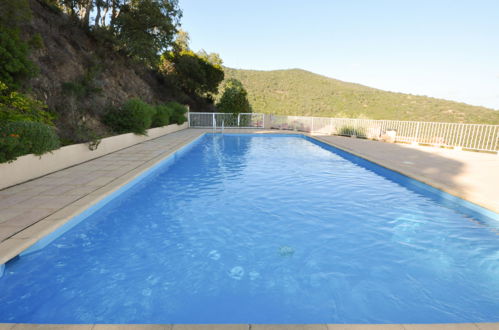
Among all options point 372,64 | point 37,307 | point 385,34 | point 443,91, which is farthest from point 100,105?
point 443,91

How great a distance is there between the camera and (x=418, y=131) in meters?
11.0

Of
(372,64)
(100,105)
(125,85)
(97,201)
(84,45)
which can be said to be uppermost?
(372,64)

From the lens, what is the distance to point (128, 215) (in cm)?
418

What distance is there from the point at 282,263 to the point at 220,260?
726mm

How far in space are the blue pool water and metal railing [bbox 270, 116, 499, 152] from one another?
636cm

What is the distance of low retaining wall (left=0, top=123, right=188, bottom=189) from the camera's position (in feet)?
14.3

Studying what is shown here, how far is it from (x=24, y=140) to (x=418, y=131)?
13.1m

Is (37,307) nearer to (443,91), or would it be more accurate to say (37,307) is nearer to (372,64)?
(372,64)

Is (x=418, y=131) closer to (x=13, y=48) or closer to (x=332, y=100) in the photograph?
(x=13, y=48)

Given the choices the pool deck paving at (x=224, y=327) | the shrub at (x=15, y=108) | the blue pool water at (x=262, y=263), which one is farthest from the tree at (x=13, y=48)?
the pool deck paving at (x=224, y=327)

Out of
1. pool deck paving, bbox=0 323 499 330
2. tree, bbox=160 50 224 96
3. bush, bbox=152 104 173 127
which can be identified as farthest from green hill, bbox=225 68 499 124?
pool deck paving, bbox=0 323 499 330

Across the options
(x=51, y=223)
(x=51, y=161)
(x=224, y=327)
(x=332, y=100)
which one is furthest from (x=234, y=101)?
(x=332, y=100)

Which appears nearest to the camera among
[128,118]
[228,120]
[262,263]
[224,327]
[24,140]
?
[224,327]

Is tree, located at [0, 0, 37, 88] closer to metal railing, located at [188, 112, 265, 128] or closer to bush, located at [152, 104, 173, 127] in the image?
bush, located at [152, 104, 173, 127]
